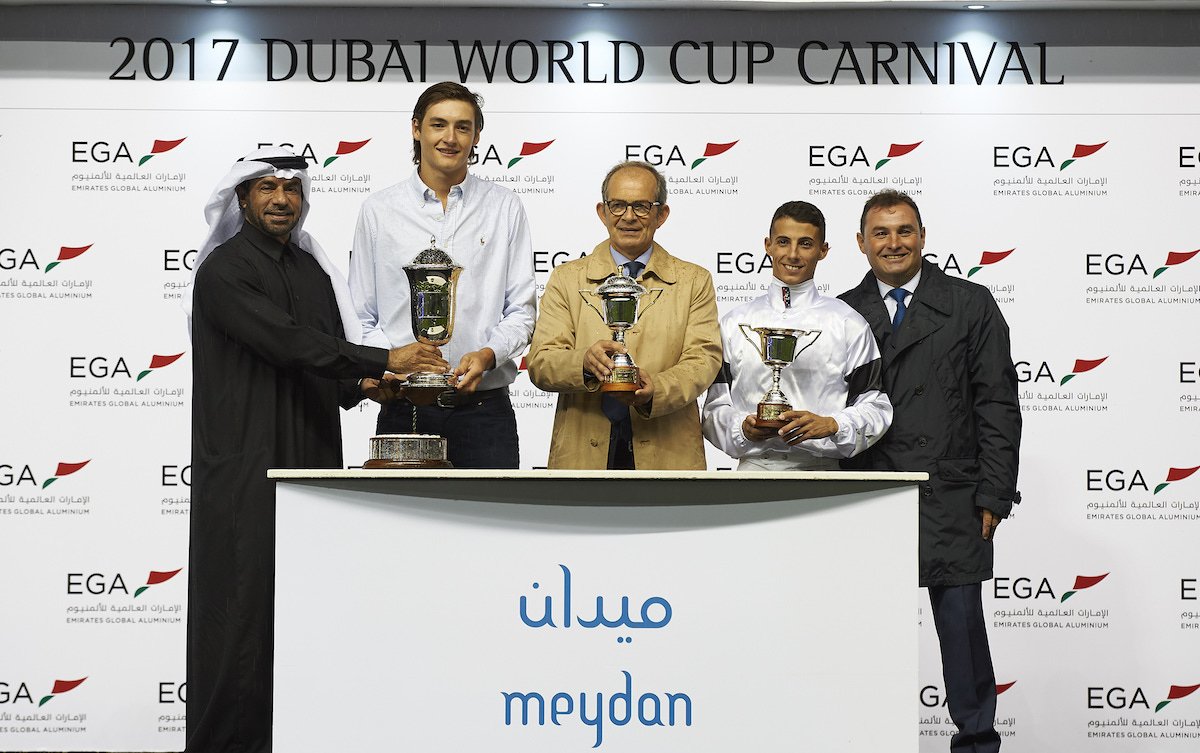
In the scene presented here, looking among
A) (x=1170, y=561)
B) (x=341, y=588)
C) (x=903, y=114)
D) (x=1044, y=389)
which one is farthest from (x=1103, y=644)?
(x=341, y=588)

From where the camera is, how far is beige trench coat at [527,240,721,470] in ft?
11.3

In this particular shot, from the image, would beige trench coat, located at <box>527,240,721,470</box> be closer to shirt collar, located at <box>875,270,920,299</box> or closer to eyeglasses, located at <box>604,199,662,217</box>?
eyeglasses, located at <box>604,199,662,217</box>

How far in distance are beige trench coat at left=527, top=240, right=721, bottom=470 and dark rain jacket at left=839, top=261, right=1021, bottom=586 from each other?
0.59m

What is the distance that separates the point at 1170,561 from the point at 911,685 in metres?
2.81

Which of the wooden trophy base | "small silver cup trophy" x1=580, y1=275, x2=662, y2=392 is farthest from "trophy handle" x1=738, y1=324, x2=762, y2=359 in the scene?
the wooden trophy base

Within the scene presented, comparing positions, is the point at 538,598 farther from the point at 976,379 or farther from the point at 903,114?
the point at 903,114

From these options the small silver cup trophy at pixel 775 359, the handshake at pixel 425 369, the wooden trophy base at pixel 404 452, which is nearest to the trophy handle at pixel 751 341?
the small silver cup trophy at pixel 775 359

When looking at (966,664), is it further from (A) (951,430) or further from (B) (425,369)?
(B) (425,369)

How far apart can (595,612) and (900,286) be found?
178 cm

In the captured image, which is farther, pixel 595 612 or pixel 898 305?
pixel 898 305

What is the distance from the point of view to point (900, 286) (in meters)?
3.86

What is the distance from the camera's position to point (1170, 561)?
4.92 meters

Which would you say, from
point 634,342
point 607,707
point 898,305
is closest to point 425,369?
point 634,342

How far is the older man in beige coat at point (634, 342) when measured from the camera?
3482 millimetres
